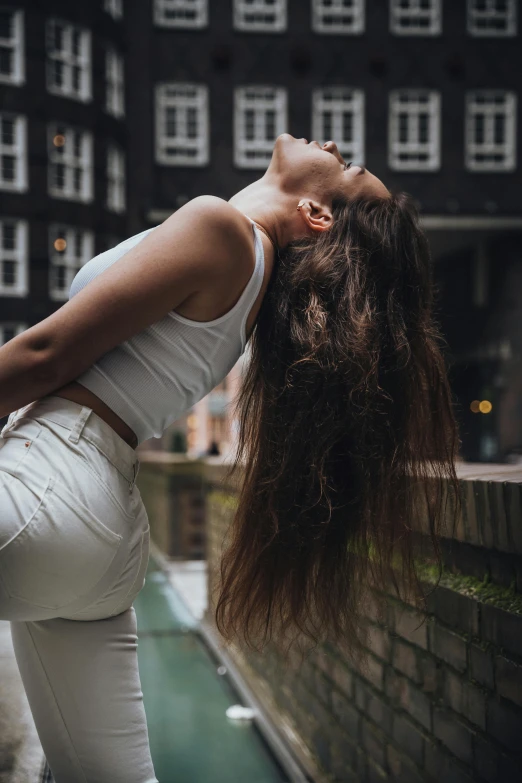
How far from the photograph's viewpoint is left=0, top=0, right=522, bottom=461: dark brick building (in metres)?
15.1

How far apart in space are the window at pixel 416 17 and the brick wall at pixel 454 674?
47.7 ft

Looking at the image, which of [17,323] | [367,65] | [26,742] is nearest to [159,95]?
[367,65]

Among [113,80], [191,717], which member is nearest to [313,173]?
[191,717]

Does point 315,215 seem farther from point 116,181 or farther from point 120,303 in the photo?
point 116,181

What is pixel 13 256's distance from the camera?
15023mm

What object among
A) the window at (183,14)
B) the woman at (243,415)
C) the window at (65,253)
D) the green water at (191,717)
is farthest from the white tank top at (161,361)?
the window at (183,14)

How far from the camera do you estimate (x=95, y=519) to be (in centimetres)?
97

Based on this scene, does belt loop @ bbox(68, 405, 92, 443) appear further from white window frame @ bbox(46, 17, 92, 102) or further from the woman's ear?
white window frame @ bbox(46, 17, 92, 102)

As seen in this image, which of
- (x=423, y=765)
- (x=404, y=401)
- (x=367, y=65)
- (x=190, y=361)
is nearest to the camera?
(x=190, y=361)

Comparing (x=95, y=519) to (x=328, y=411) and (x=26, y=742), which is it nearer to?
(x=328, y=411)

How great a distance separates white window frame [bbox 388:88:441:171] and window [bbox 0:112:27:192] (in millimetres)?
6368

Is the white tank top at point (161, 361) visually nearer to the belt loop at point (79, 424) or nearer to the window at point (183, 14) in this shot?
the belt loop at point (79, 424)

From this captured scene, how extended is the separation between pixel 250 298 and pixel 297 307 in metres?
0.13

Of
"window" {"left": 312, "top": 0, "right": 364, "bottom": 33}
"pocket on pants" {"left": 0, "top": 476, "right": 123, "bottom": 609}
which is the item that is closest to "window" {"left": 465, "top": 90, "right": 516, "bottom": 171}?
"window" {"left": 312, "top": 0, "right": 364, "bottom": 33}
